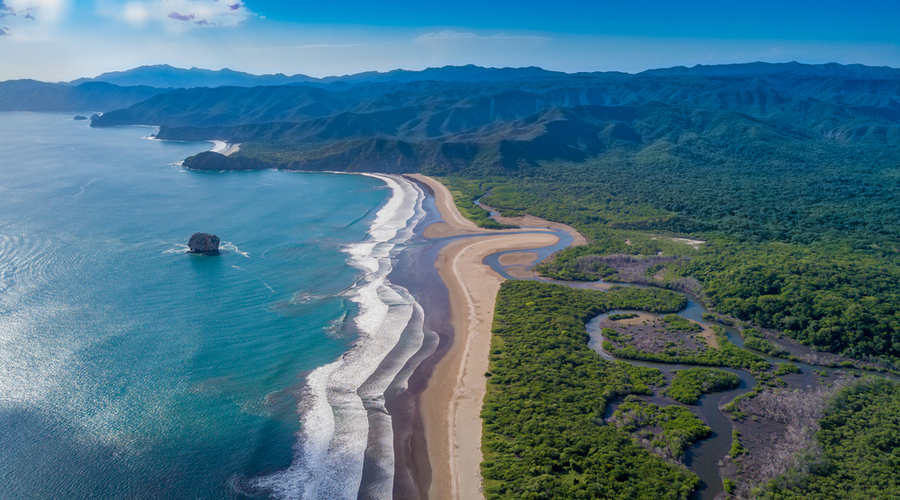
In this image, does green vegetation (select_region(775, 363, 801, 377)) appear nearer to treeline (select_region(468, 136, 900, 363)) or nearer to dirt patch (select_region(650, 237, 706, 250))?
treeline (select_region(468, 136, 900, 363))

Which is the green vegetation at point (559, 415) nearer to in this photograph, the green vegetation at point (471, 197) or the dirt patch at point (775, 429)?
the dirt patch at point (775, 429)

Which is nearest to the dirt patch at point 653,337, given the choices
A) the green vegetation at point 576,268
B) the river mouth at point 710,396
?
the river mouth at point 710,396

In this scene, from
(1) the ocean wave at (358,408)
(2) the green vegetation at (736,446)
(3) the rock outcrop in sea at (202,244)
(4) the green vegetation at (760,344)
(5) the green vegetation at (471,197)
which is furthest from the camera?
(5) the green vegetation at (471,197)

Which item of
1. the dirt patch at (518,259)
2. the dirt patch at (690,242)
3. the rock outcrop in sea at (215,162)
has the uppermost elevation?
the rock outcrop in sea at (215,162)

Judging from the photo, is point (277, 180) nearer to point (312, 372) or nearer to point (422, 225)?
point (422, 225)

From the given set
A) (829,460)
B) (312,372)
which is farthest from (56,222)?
(829,460)
